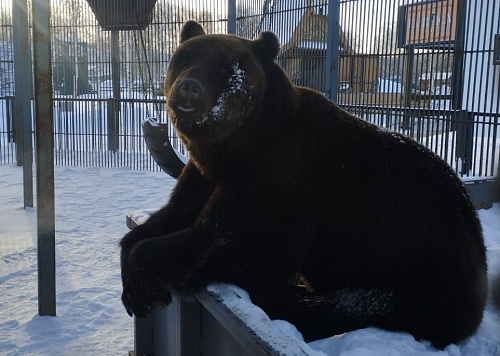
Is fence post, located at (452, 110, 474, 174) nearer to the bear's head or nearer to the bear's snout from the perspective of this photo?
the bear's head

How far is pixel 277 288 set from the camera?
8.03 feet

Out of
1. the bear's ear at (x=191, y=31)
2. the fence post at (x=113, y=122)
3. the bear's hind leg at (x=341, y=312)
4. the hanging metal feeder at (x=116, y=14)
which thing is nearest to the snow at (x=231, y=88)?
the bear's ear at (x=191, y=31)

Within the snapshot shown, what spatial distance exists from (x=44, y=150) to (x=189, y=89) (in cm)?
218

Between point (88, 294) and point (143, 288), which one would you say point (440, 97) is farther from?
point (143, 288)

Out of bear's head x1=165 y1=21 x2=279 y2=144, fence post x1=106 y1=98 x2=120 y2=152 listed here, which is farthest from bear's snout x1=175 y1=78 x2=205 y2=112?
fence post x1=106 y1=98 x2=120 y2=152

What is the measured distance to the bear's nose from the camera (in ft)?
8.20

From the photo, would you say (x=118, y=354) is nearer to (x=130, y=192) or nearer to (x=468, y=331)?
(x=468, y=331)

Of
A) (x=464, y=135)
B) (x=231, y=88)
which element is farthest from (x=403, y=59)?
(x=231, y=88)

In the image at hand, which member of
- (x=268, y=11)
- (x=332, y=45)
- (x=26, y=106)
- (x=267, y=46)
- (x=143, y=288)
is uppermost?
(x=268, y=11)

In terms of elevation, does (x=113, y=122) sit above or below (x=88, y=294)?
above

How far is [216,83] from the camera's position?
2.62 metres

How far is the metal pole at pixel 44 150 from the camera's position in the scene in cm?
412

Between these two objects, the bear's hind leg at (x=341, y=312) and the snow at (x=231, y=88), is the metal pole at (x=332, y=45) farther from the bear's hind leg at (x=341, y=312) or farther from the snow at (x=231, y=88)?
the bear's hind leg at (x=341, y=312)

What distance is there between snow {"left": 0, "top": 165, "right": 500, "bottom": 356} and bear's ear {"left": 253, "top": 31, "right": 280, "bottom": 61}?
4.00 ft
